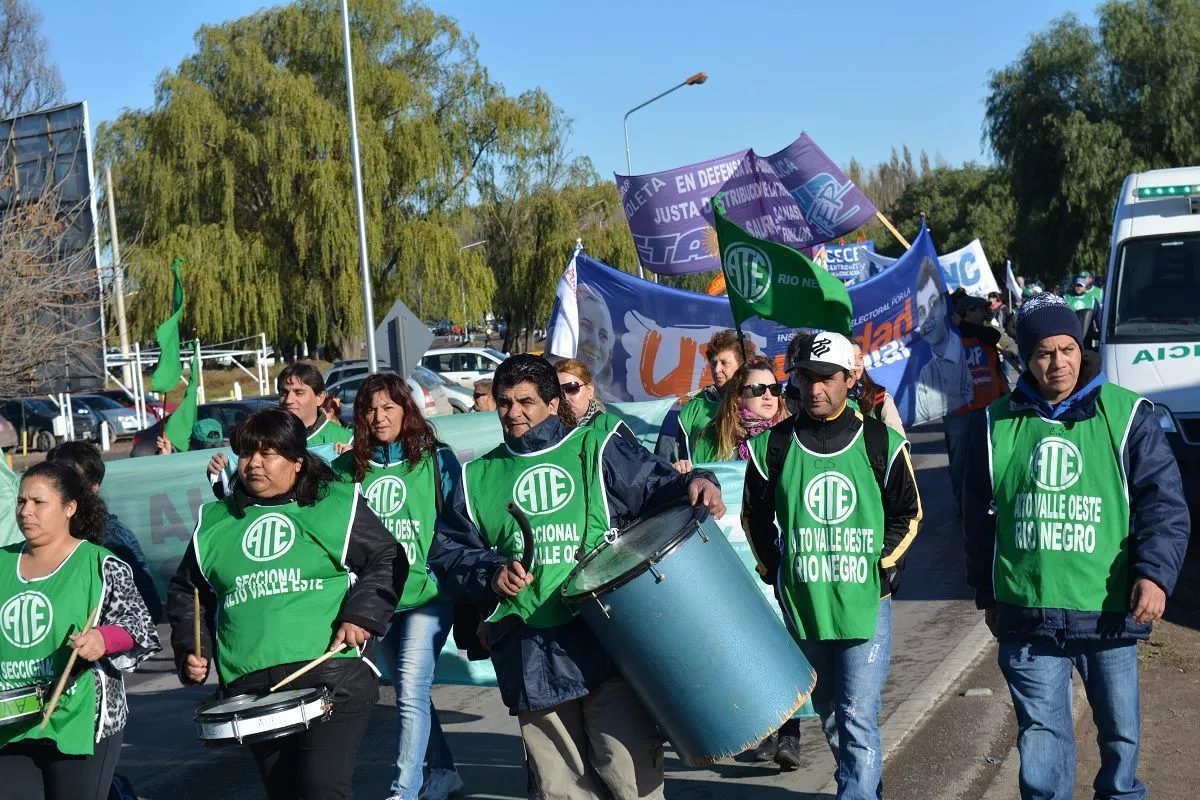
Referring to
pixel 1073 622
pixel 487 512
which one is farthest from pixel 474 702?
pixel 1073 622

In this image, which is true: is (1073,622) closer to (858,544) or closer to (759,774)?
Answer: (858,544)

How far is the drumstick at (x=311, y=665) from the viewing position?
157 inches

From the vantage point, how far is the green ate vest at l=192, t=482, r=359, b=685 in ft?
13.2

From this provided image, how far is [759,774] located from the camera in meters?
5.68

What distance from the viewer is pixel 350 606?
410cm

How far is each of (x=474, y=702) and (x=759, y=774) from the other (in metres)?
2.17

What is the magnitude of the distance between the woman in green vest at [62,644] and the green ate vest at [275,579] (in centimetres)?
35

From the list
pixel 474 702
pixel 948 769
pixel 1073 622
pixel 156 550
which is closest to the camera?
pixel 1073 622

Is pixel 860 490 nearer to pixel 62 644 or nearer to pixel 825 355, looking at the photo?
pixel 825 355

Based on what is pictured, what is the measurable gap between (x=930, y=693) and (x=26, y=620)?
13.4ft

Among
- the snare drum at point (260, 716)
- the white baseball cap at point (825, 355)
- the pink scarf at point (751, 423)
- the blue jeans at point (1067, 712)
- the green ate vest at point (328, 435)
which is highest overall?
the white baseball cap at point (825, 355)

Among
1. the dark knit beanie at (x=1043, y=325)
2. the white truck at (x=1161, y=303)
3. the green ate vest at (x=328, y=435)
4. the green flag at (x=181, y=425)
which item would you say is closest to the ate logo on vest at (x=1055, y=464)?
the dark knit beanie at (x=1043, y=325)

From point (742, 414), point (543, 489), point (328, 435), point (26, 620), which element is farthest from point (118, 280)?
point (543, 489)

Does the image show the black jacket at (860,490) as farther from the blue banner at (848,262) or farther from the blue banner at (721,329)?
the blue banner at (848,262)
